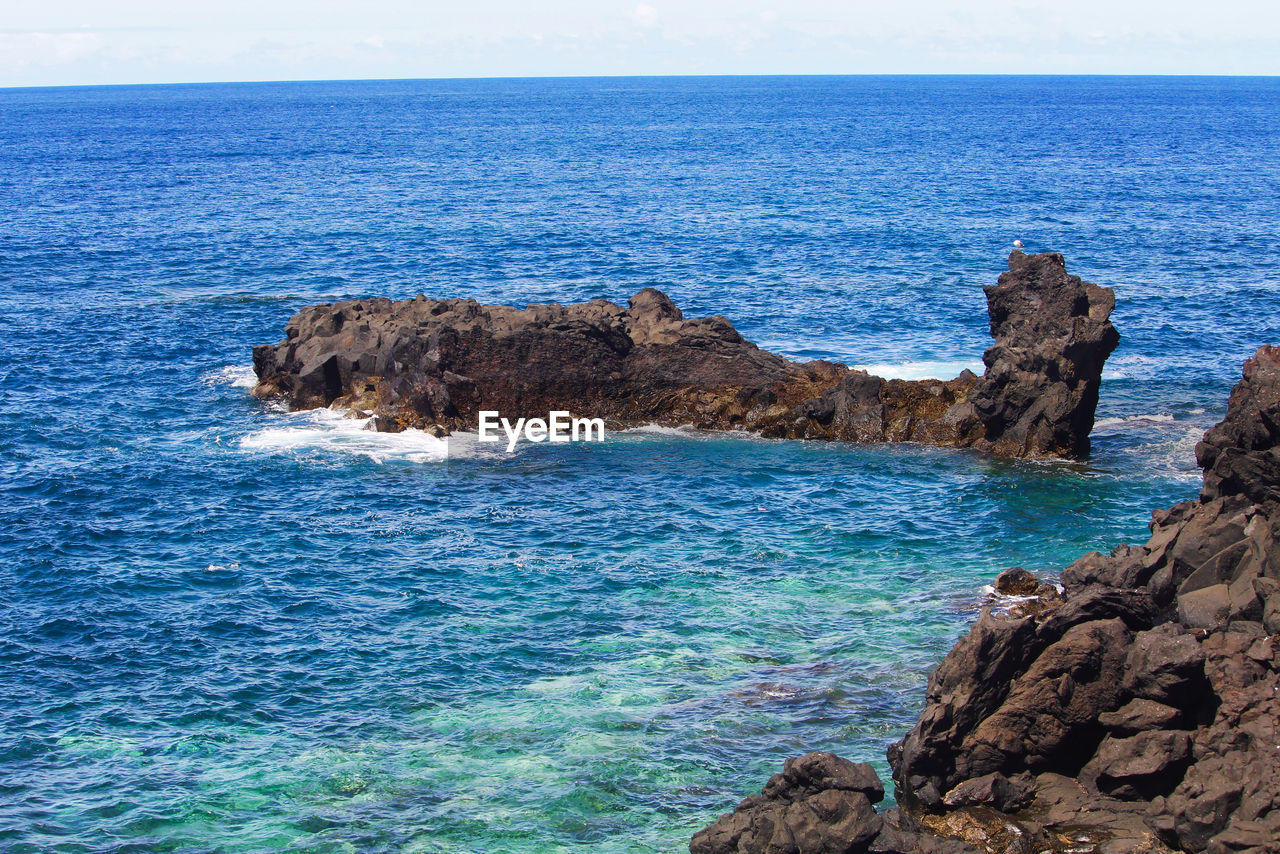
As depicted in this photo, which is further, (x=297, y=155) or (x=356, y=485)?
(x=297, y=155)

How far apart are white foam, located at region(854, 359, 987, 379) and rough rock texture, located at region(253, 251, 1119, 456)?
4901mm

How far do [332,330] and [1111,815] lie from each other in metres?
43.6

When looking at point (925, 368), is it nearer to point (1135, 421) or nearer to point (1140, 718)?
point (1135, 421)

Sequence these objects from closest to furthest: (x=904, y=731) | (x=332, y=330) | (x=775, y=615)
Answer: (x=904, y=731) < (x=775, y=615) < (x=332, y=330)

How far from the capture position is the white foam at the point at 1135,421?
47.4 metres

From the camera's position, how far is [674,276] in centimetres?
7888

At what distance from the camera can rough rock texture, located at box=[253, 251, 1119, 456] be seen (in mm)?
43656

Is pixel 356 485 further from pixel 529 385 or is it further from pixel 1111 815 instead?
pixel 1111 815

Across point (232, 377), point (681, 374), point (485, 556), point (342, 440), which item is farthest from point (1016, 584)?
point (232, 377)

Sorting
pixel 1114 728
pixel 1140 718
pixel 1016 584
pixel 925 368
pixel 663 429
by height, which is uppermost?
pixel 925 368

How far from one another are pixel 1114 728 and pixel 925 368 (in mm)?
35760

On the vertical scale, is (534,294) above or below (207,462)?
above

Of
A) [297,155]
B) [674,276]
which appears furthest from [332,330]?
[297,155]

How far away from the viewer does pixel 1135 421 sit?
47812 mm
